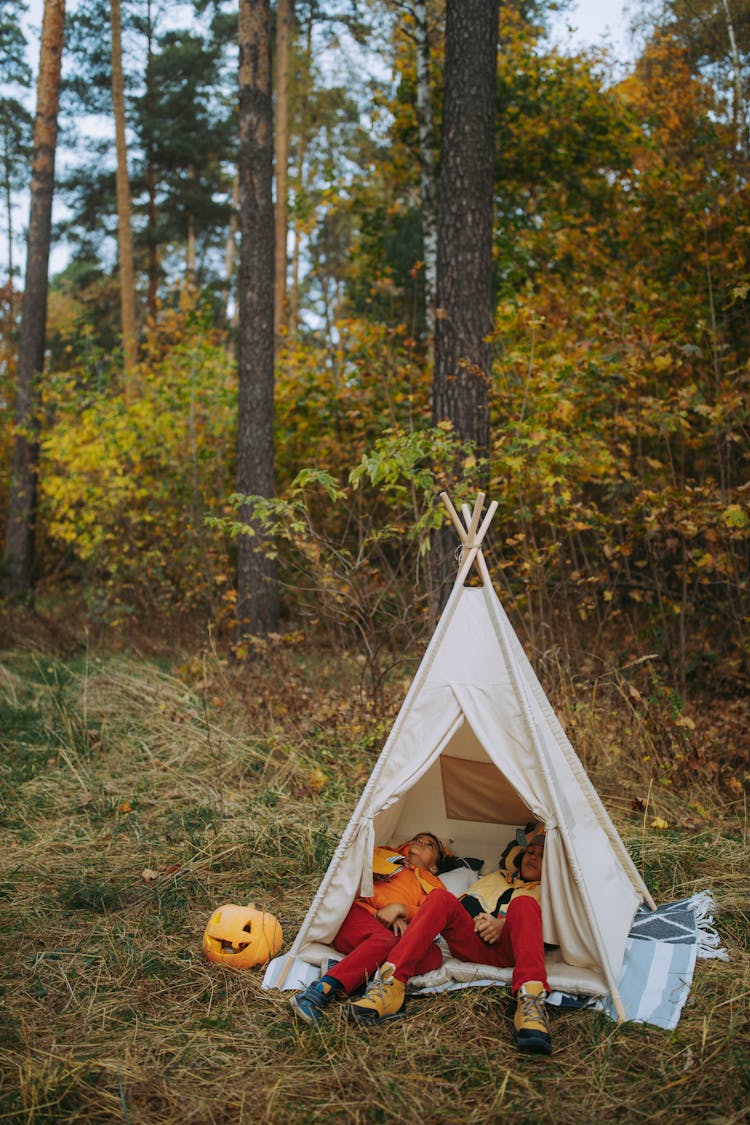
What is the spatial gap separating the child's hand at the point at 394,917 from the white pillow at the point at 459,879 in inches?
17.2

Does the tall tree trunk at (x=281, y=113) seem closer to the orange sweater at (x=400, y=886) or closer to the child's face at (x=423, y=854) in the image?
the child's face at (x=423, y=854)

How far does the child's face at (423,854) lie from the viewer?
12.1 ft

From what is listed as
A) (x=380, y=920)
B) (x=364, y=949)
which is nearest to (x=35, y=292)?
(x=380, y=920)

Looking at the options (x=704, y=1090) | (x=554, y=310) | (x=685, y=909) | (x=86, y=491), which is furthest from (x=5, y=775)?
(x=554, y=310)

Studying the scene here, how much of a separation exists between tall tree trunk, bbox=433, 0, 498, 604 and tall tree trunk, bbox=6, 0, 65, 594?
22.4 ft

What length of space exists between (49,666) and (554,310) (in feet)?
17.7

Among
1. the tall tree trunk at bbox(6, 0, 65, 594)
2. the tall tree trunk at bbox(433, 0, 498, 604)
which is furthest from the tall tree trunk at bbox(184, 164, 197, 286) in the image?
the tall tree trunk at bbox(433, 0, 498, 604)

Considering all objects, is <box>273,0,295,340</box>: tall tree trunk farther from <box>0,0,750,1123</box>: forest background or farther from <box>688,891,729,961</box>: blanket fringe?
<box>688,891,729,961</box>: blanket fringe

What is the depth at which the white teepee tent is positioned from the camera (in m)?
3.11

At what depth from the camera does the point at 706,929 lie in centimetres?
346

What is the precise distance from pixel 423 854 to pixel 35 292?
10.2 m

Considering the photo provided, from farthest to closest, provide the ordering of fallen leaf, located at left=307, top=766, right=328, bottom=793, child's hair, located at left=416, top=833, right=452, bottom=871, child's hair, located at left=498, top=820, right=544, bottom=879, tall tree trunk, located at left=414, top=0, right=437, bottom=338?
1. tall tree trunk, located at left=414, top=0, right=437, bottom=338
2. fallen leaf, located at left=307, top=766, right=328, bottom=793
3. child's hair, located at left=416, top=833, right=452, bottom=871
4. child's hair, located at left=498, top=820, right=544, bottom=879

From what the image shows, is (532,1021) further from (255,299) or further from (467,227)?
(255,299)

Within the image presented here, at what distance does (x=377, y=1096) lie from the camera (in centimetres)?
253
